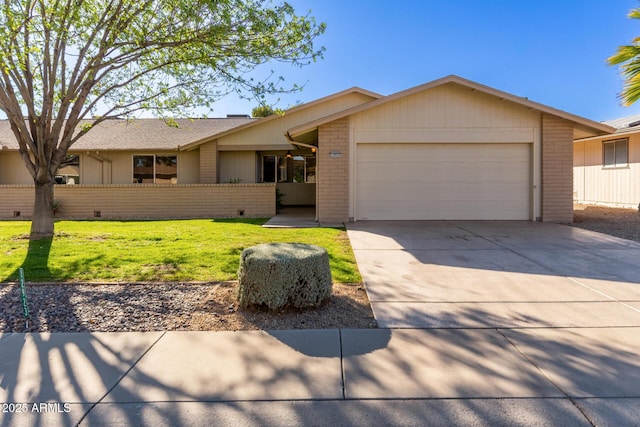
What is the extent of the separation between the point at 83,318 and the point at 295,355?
246 centimetres

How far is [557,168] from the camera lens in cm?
1093

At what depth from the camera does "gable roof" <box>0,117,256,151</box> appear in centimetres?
1588

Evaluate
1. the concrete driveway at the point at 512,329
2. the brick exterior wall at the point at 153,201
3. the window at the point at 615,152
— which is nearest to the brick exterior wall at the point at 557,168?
the concrete driveway at the point at 512,329

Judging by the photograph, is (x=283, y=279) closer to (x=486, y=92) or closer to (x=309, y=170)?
(x=486, y=92)

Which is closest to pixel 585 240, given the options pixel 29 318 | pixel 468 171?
pixel 468 171

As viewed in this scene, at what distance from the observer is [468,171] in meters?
11.3

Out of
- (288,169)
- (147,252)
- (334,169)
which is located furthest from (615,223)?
(288,169)

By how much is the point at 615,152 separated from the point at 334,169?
42.9ft

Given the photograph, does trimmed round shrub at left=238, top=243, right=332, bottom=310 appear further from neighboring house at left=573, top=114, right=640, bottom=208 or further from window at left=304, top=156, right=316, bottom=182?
window at left=304, top=156, right=316, bottom=182

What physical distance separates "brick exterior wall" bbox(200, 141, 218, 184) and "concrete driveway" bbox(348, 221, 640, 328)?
29.0ft

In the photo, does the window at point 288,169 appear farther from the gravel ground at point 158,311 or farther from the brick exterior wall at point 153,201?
the gravel ground at point 158,311

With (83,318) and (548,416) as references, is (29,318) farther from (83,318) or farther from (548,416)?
(548,416)

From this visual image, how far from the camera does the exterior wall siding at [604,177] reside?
14453mm

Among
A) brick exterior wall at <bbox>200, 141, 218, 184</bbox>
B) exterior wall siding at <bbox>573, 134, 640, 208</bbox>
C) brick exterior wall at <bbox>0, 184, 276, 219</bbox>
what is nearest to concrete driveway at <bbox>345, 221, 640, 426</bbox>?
brick exterior wall at <bbox>0, 184, 276, 219</bbox>
